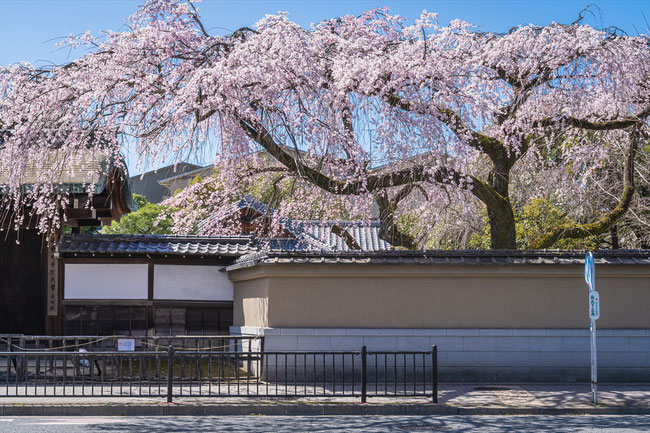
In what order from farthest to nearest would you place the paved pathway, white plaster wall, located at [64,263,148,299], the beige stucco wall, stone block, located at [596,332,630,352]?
white plaster wall, located at [64,263,148,299] → the beige stucco wall → stone block, located at [596,332,630,352] → the paved pathway

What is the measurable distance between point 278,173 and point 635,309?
29.4ft

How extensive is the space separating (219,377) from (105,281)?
615cm

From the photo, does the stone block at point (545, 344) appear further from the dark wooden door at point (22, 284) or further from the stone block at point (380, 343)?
the dark wooden door at point (22, 284)

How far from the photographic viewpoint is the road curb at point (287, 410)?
35.2ft

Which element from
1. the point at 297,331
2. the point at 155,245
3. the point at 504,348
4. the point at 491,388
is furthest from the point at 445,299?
the point at 155,245

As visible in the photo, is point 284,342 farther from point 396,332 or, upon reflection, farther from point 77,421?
point 77,421

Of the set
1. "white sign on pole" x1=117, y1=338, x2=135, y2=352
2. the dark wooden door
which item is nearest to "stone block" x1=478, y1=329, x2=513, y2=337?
"white sign on pole" x1=117, y1=338, x2=135, y2=352

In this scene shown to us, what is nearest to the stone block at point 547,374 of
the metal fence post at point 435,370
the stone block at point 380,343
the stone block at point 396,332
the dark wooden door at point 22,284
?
the stone block at point 396,332

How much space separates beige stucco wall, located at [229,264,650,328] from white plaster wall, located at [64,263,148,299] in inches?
189

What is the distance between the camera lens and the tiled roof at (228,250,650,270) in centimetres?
1352

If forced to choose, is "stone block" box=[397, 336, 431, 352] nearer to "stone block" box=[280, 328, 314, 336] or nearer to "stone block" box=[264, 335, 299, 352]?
"stone block" box=[280, 328, 314, 336]

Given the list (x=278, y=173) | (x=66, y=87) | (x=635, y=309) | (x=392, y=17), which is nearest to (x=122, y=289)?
(x=278, y=173)

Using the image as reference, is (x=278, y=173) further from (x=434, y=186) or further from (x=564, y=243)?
(x=564, y=243)

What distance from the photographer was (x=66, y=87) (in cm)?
1260
